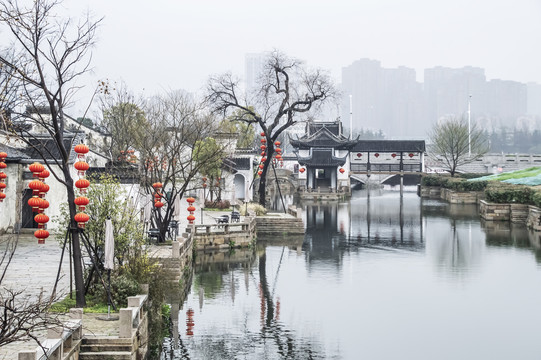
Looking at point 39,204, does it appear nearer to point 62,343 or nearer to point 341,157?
point 62,343

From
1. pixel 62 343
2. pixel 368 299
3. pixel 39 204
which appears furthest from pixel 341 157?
pixel 62 343

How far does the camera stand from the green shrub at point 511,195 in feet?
136

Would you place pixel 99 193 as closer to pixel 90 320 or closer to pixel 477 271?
pixel 90 320

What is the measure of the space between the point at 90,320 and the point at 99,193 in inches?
170

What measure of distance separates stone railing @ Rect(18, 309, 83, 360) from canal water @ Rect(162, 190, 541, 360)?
11.1 feet

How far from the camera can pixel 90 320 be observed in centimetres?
1458

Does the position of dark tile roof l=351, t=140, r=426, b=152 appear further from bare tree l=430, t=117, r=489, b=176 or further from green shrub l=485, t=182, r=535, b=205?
green shrub l=485, t=182, r=535, b=205

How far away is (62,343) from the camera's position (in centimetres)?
1155

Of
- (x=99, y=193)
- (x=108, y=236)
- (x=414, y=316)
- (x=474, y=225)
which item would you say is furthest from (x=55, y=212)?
(x=474, y=225)

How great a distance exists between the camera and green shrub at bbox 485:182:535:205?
41375 mm

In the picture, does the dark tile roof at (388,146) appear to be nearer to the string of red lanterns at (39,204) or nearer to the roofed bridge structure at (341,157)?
the roofed bridge structure at (341,157)

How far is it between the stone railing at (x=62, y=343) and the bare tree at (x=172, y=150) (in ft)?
43.1

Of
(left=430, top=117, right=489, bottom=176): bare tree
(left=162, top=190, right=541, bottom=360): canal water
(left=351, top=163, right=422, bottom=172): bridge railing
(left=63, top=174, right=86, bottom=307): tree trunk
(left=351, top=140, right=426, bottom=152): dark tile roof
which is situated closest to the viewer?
(left=63, top=174, right=86, bottom=307): tree trunk

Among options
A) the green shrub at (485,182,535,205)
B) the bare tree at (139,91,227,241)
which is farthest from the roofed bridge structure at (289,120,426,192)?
the green shrub at (485,182,535,205)
